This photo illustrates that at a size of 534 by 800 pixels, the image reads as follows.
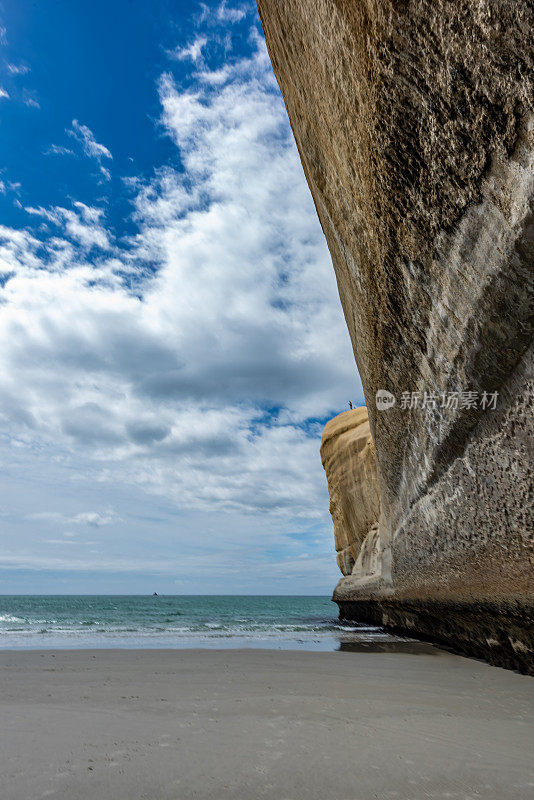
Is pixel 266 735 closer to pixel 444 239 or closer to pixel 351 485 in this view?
pixel 444 239

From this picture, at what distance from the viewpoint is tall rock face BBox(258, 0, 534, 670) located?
302cm

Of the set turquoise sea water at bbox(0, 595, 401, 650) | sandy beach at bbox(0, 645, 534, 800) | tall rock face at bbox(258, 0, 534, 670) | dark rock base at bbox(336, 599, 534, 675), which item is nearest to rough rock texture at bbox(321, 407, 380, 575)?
turquoise sea water at bbox(0, 595, 401, 650)

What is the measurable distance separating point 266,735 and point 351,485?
1897 centimetres

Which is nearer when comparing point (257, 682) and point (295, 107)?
point (257, 682)

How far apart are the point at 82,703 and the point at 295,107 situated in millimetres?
6780

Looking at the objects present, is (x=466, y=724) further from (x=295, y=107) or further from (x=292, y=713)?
(x=295, y=107)

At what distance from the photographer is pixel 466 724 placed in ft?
9.37

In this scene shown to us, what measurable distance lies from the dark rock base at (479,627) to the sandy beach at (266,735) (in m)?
0.30

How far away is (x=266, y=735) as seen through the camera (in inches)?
100

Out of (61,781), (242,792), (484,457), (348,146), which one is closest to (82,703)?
(61,781)

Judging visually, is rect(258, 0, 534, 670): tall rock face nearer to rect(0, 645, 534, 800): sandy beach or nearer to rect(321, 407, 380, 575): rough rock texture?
rect(0, 645, 534, 800): sandy beach

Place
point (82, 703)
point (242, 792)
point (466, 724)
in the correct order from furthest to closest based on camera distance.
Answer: point (82, 703) → point (466, 724) → point (242, 792)

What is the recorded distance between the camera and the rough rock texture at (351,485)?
19656mm

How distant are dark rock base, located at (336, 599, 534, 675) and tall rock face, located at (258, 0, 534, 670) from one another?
3cm
